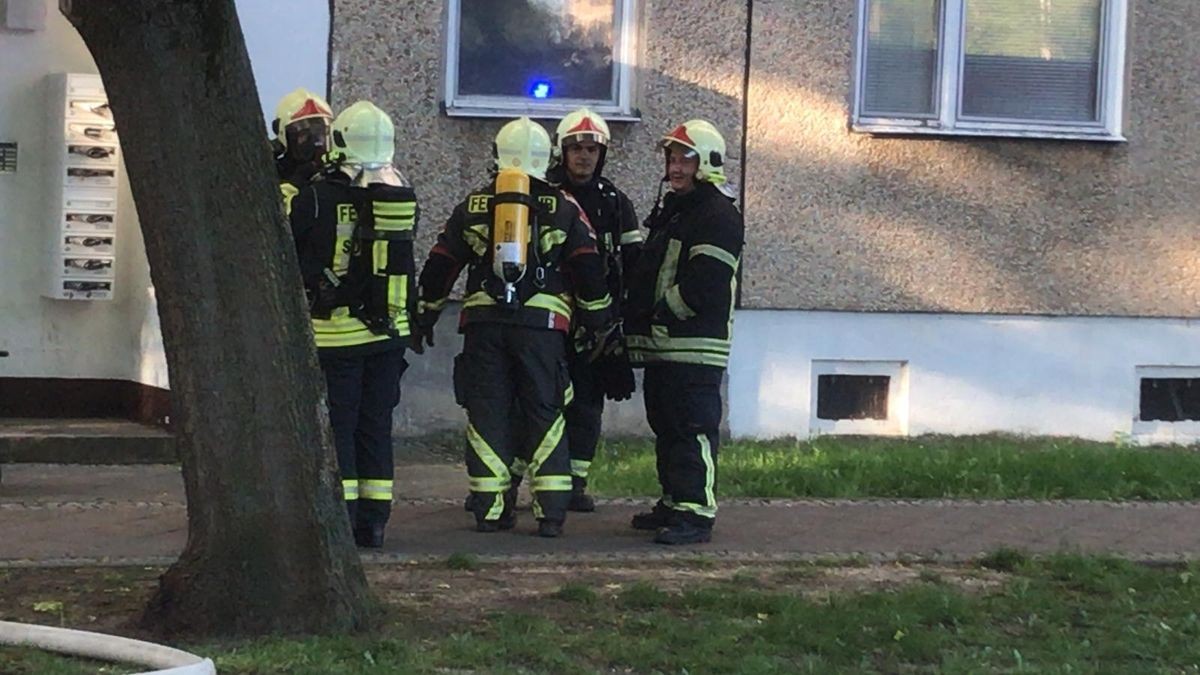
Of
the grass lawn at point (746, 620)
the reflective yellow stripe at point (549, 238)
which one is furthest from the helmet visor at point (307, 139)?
the grass lawn at point (746, 620)

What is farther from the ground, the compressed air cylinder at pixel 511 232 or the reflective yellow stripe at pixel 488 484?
the compressed air cylinder at pixel 511 232

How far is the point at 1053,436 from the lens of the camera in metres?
11.9

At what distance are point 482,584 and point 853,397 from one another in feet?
16.6

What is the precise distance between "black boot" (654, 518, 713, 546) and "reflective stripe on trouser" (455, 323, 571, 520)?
458 mm

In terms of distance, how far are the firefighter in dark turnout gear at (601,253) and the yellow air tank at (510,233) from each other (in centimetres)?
62

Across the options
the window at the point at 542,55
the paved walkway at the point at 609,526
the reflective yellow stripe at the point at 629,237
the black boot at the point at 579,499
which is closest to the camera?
the paved walkway at the point at 609,526

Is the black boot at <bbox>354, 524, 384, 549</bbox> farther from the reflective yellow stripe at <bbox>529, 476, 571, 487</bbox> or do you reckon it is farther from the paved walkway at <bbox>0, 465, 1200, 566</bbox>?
the reflective yellow stripe at <bbox>529, 476, 571, 487</bbox>

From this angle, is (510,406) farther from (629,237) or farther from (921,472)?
(921,472)

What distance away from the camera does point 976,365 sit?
1177cm

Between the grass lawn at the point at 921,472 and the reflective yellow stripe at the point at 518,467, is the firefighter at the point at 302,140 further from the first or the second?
the grass lawn at the point at 921,472

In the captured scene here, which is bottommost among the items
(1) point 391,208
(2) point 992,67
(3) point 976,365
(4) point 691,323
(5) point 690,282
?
(3) point 976,365

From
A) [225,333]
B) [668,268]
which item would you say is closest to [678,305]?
[668,268]

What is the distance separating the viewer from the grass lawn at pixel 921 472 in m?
9.72

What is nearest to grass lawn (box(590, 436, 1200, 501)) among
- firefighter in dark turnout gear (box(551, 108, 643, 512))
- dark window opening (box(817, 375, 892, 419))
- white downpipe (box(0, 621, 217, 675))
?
dark window opening (box(817, 375, 892, 419))
